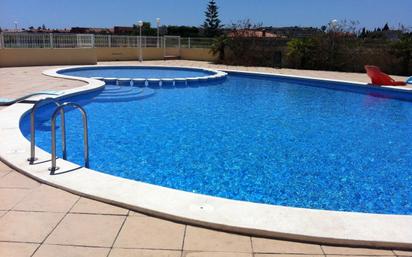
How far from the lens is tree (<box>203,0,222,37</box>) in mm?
51500

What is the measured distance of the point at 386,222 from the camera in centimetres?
322

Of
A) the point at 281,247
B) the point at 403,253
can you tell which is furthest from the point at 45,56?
the point at 403,253

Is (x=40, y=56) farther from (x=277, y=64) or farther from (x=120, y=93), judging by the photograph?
(x=277, y=64)

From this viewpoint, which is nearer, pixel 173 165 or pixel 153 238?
pixel 153 238

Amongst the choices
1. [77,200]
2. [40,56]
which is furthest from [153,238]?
[40,56]

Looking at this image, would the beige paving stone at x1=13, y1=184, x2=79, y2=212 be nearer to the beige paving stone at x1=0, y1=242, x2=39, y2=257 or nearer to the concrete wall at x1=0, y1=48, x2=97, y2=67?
the beige paving stone at x1=0, y1=242, x2=39, y2=257

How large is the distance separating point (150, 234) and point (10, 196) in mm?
1600

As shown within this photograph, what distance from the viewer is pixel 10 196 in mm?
3570

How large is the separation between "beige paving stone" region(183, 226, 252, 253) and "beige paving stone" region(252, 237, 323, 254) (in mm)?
69

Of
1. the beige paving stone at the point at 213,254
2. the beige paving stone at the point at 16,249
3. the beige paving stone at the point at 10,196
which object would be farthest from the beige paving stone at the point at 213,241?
the beige paving stone at the point at 10,196

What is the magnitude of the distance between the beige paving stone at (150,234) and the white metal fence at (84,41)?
16.7 m

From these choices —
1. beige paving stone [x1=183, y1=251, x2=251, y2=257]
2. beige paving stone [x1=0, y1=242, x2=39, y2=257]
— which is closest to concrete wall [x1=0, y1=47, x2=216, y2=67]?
beige paving stone [x1=0, y1=242, x2=39, y2=257]

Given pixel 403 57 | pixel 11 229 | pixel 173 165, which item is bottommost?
pixel 173 165

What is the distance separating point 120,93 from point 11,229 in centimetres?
898
